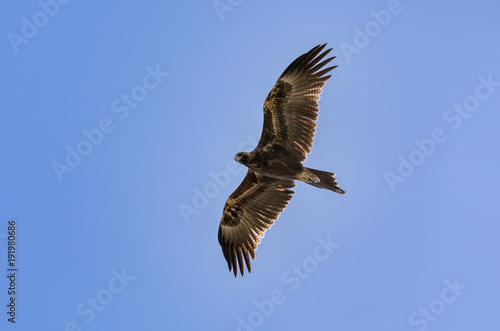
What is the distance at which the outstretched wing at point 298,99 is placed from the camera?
14930 millimetres

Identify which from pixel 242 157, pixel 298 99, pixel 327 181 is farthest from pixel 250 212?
pixel 298 99

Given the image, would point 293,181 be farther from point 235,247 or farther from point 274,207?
point 235,247

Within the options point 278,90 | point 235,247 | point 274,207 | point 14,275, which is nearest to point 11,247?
point 14,275

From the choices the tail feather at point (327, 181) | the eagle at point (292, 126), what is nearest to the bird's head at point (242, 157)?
the eagle at point (292, 126)

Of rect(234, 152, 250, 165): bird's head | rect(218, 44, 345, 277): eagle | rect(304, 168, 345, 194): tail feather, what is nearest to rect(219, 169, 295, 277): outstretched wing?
rect(218, 44, 345, 277): eagle

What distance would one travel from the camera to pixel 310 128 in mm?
15055

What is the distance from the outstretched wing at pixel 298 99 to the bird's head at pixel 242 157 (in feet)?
2.90

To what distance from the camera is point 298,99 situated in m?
15.0

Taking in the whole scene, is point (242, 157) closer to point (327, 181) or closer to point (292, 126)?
point (292, 126)

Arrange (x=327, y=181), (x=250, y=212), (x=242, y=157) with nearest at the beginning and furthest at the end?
(x=327, y=181), (x=242, y=157), (x=250, y=212)

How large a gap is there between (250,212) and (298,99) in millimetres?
3187

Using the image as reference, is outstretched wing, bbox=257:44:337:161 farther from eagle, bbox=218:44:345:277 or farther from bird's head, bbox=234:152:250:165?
bird's head, bbox=234:152:250:165

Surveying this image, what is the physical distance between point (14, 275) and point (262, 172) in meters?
7.38

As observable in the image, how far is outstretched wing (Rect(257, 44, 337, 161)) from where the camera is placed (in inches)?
588
